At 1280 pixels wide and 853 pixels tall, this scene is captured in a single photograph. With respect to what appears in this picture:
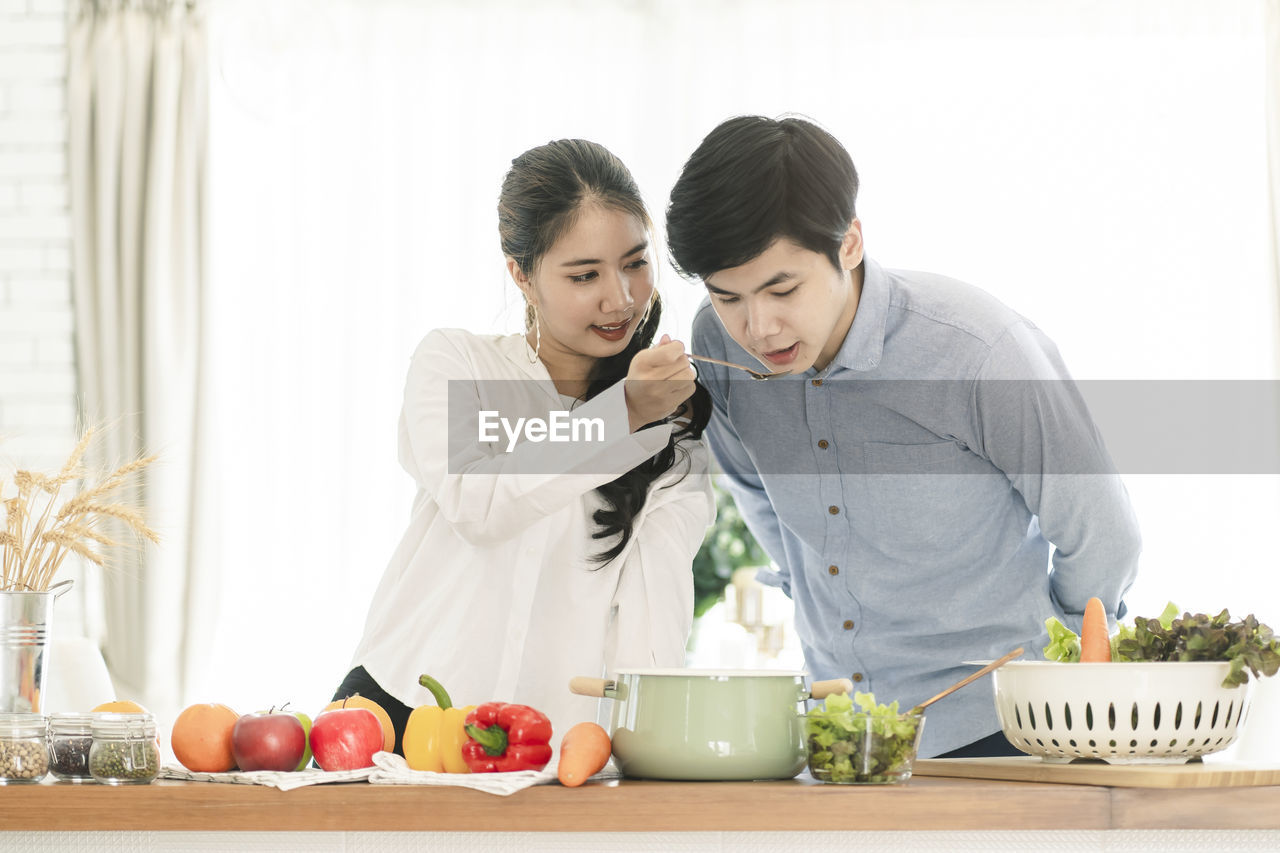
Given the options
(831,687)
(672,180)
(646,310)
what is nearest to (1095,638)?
(831,687)

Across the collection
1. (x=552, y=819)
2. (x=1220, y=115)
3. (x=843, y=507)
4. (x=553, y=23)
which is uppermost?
(x=553, y=23)

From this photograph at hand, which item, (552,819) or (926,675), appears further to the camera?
(926,675)

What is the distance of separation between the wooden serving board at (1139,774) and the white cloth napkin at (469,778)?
44 centimetres

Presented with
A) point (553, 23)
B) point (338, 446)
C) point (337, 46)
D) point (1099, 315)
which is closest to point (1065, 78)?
Result: point (1099, 315)

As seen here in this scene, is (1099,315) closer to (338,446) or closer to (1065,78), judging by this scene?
(1065,78)

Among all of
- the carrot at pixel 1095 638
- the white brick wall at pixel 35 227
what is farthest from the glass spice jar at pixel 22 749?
the white brick wall at pixel 35 227

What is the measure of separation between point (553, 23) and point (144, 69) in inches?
51.1

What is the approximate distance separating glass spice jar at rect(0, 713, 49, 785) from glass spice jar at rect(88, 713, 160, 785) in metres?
0.07

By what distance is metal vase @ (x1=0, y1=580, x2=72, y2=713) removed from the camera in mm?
1186

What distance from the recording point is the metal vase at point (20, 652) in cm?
119

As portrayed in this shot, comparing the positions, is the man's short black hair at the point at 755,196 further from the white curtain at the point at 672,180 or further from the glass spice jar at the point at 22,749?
the white curtain at the point at 672,180

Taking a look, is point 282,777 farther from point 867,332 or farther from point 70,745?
point 867,332

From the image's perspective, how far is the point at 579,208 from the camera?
1.73m

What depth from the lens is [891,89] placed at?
3885 mm
